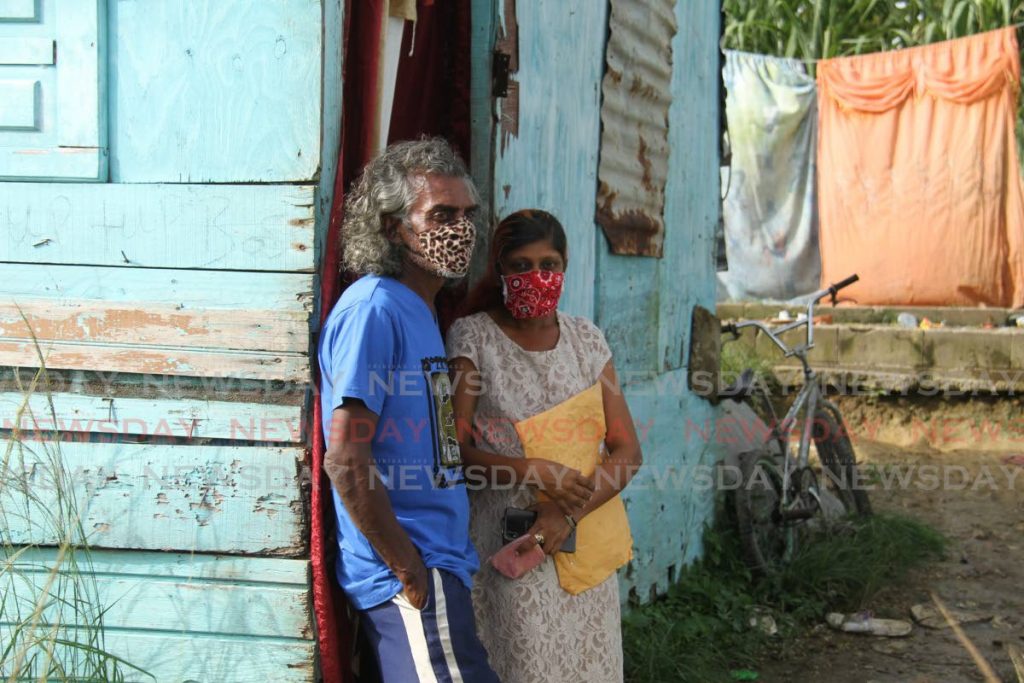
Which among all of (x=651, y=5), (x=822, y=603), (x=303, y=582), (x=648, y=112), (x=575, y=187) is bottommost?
(x=822, y=603)

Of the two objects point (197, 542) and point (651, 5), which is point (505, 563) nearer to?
point (197, 542)

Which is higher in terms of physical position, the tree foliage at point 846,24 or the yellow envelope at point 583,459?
the tree foliage at point 846,24

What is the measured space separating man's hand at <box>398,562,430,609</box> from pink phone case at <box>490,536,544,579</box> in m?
0.38

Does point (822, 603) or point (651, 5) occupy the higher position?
point (651, 5)

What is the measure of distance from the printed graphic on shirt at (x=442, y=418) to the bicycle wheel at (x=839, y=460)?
3891 millimetres

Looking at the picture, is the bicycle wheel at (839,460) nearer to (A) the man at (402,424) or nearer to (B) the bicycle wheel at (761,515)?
(B) the bicycle wheel at (761,515)

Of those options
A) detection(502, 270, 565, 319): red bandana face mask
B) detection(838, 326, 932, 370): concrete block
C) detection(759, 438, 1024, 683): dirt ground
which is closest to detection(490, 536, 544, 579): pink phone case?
detection(502, 270, 565, 319): red bandana face mask

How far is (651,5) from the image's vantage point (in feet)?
14.5

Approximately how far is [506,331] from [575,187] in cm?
130

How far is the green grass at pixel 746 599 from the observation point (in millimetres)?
3977

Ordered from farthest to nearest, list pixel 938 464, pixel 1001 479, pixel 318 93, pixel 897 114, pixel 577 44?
pixel 897 114, pixel 938 464, pixel 1001 479, pixel 577 44, pixel 318 93

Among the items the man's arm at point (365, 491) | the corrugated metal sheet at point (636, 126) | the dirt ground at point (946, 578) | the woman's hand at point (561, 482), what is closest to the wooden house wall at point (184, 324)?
the man's arm at point (365, 491)

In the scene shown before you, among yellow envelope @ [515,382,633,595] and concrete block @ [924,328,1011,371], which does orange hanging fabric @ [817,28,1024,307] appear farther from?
yellow envelope @ [515,382,633,595]

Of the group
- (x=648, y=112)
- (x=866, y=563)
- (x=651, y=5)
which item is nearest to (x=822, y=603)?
(x=866, y=563)
